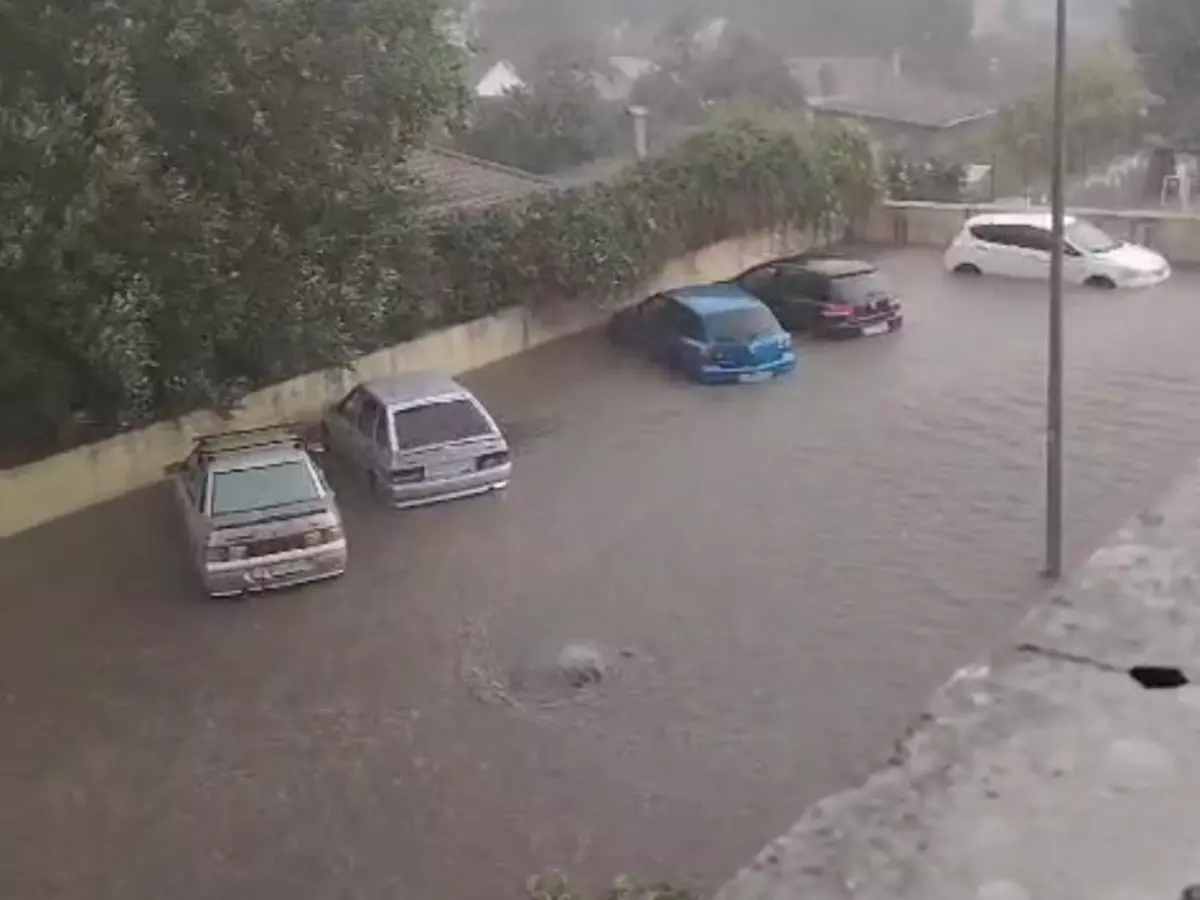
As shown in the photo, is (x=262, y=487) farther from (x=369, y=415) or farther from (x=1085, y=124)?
(x=1085, y=124)

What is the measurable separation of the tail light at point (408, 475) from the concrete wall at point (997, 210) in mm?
15559

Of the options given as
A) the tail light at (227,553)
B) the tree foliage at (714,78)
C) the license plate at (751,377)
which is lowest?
the tail light at (227,553)

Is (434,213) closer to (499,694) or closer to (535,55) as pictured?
(499,694)

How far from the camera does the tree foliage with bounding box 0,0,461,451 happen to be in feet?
55.2

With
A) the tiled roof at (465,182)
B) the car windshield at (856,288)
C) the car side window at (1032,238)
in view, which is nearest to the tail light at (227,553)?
the tiled roof at (465,182)

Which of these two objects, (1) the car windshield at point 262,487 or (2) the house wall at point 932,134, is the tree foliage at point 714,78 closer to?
(2) the house wall at point 932,134

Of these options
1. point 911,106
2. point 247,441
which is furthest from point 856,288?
point 911,106

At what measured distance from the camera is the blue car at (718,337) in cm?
2194

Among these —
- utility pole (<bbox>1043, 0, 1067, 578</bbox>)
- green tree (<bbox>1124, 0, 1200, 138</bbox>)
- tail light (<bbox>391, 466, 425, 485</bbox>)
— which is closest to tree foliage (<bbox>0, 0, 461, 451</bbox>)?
tail light (<bbox>391, 466, 425, 485</bbox>)

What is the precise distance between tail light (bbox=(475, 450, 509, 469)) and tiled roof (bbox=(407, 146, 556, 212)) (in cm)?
648

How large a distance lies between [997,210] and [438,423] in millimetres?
15774

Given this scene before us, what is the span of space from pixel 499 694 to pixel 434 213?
11428 mm

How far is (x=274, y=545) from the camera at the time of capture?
15.4 m

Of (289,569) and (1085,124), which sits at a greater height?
(1085,124)
